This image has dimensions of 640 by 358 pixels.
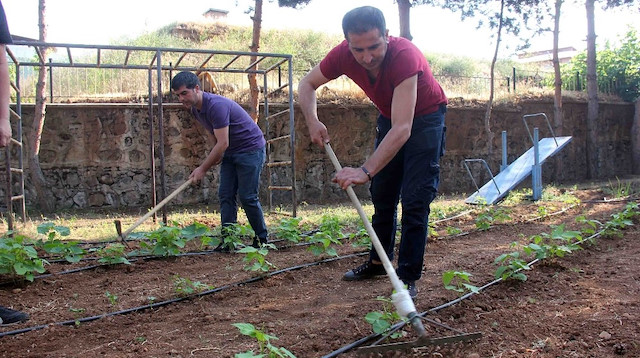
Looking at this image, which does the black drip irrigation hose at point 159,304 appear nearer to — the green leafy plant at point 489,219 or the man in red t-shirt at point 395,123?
the man in red t-shirt at point 395,123

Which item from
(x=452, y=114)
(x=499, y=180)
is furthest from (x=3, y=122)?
(x=452, y=114)

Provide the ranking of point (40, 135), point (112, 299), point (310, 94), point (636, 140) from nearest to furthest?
point (112, 299), point (310, 94), point (40, 135), point (636, 140)

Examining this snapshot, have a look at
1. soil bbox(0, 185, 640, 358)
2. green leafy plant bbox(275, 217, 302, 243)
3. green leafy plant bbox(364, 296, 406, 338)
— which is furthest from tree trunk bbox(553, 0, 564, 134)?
green leafy plant bbox(364, 296, 406, 338)

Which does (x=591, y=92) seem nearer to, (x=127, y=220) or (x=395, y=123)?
(x=127, y=220)

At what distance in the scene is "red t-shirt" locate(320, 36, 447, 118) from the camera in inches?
107

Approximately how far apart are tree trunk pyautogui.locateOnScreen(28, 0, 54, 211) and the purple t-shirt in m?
5.48

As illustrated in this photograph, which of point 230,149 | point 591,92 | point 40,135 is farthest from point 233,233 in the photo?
point 591,92

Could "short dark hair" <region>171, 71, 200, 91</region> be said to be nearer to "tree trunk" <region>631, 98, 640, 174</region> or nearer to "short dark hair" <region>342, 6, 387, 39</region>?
"short dark hair" <region>342, 6, 387, 39</region>

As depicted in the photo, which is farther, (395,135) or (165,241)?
(165,241)

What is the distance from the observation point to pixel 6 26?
2715 mm

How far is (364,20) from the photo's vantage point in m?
2.58

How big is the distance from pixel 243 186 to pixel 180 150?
6141 mm

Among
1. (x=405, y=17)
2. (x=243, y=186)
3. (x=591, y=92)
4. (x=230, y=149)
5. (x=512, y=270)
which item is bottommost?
(x=512, y=270)

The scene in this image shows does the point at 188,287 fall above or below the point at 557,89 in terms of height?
below
